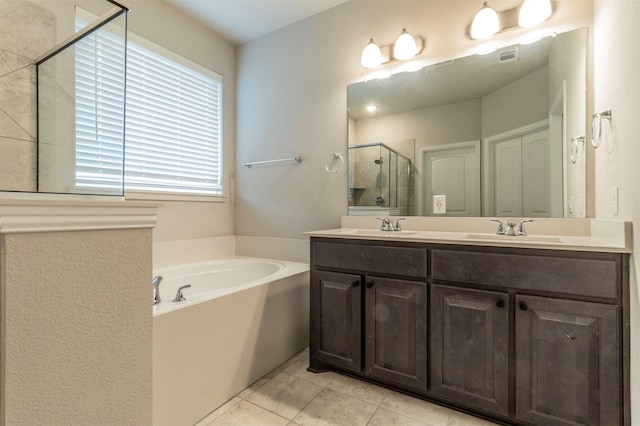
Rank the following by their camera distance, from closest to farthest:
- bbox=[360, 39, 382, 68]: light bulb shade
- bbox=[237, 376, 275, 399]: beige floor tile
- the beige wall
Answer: the beige wall, bbox=[237, 376, 275, 399]: beige floor tile, bbox=[360, 39, 382, 68]: light bulb shade

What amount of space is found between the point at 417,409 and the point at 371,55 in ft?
7.52

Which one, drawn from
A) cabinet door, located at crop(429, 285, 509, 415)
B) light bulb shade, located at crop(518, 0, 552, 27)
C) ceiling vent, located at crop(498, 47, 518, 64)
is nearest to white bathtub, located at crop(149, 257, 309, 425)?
cabinet door, located at crop(429, 285, 509, 415)

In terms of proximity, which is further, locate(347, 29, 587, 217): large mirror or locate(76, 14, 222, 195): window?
locate(76, 14, 222, 195): window

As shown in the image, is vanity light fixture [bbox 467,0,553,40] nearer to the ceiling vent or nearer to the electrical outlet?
the ceiling vent

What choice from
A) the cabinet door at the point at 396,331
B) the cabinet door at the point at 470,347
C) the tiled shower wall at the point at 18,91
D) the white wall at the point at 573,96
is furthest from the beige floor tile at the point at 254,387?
the white wall at the point at 573,96

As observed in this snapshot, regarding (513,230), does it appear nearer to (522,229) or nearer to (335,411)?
(522,229)

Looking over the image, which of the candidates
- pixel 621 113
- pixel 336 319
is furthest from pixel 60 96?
pixel 621 113

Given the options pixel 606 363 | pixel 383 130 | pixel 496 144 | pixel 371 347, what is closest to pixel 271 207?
pixel 383 130

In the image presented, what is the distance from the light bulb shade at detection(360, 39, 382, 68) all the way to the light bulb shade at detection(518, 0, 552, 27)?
2.88ft

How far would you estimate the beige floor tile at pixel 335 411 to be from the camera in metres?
1.47

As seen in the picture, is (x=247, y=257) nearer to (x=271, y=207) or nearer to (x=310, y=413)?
(x=271, y=207)

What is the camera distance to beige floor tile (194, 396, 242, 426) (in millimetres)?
1478

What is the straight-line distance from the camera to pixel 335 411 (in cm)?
154

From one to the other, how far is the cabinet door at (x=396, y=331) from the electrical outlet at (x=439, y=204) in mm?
672
